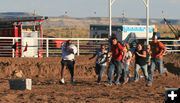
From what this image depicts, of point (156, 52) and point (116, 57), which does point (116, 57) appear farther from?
point (156, 52)

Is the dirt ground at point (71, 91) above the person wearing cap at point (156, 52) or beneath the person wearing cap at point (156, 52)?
beneath

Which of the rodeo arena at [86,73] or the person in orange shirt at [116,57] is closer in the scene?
the rodeo arena at [86,73]

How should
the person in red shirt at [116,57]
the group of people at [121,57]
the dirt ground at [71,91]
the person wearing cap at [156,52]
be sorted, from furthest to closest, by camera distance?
the person wearing cap at [156,52], the group of people at [121,57], the person in red shirt at [116,57], the dirt ground at [71,91]

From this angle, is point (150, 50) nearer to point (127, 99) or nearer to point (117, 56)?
point (117, 56)

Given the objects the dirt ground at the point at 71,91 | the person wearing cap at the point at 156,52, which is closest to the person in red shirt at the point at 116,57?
the dirt ground at the point at 71,91

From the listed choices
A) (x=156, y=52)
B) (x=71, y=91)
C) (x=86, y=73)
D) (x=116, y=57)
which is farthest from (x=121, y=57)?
(x=86, y=73)

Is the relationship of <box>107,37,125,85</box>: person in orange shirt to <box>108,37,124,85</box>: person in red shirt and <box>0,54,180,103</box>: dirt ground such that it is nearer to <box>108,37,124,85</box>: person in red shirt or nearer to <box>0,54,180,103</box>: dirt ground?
<box>108,37,124,85</box>: person in red shirt

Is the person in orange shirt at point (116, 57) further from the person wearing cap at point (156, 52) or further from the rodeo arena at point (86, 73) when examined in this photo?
the person wearing cap at point (156, 52)

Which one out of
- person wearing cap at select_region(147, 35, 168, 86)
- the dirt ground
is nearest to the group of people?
person wearing cap at select_region(147, 35, 168, 86)

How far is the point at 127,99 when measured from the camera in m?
13.0

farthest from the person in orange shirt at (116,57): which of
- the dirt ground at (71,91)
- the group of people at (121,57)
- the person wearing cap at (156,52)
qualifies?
the person wearing cap at (156,52)

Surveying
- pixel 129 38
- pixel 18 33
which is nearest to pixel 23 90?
pixel 18 33

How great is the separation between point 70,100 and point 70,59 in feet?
14.8

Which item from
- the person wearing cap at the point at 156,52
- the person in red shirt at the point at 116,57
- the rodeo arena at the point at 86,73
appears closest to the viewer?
the rodeo arena at the point at 86,73
